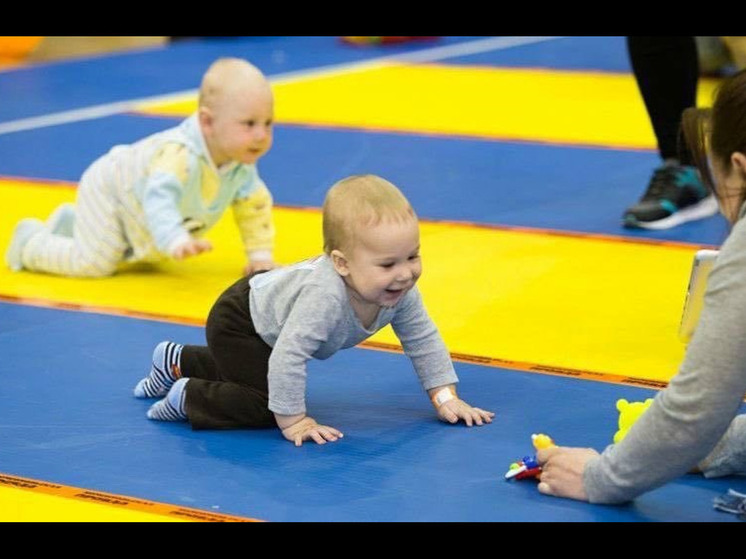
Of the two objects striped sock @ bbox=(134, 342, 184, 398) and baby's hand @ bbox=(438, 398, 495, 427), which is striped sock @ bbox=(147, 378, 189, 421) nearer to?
striped sock @ bbox=(134, 342, 184, 398)

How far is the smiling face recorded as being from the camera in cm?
293

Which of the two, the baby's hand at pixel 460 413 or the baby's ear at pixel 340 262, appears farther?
the baby's hand at pixel 460 413

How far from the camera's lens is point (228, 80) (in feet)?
13.7

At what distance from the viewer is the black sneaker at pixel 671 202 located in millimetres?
4805

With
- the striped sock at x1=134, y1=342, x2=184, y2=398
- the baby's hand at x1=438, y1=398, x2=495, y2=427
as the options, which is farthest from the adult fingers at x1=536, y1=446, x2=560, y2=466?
the striped sock at x1=134, y1=342, x2=184, y2=398

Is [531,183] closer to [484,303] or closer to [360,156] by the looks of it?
[360,156]

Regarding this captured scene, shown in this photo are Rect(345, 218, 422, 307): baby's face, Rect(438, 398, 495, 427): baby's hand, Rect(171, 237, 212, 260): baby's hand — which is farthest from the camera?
Rect(171, 237, 212, 260): baby's hand

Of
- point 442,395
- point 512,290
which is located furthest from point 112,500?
point 512,290

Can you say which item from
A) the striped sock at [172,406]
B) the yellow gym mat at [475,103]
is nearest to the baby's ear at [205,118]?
the striped sock at [172,406]

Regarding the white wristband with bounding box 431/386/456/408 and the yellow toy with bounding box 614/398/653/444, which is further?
the white wristband with bounding box 431/386/456/408

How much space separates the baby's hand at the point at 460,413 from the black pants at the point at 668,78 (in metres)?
2.03

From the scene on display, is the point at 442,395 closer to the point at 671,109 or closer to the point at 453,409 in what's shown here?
the point at 453,409

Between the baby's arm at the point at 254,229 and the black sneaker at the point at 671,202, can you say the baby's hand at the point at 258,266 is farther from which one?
the black sneaker at the point at 671,202

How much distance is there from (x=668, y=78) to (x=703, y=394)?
2710 mm
